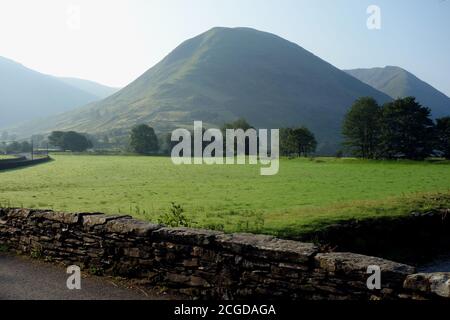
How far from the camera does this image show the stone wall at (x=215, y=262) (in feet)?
21.9

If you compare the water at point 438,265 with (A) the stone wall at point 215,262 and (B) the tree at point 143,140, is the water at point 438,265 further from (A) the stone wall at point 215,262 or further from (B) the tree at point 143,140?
(B) the tree at point 143,140

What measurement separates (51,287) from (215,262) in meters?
3.72

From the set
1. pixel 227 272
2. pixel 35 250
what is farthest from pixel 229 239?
pixel 35 250

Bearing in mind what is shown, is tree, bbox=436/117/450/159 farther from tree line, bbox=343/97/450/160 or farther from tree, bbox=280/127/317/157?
tree, bbox=280/127/317/157

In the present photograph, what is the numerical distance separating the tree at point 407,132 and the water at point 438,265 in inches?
2803

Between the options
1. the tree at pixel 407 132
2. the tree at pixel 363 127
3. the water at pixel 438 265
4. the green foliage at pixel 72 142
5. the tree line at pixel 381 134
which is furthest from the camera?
the green foliage at pixel 72 142

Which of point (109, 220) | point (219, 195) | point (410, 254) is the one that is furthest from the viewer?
point (219, 195)

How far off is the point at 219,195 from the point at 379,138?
76.0 metres

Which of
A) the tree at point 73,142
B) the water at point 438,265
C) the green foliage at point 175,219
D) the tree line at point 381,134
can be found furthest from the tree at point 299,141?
the green foliage at point 175,219

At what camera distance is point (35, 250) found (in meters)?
11.0

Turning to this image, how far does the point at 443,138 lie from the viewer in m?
84.3

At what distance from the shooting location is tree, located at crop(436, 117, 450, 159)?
A: 83.0 m

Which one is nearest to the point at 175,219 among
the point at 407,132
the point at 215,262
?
the point at 215,262
